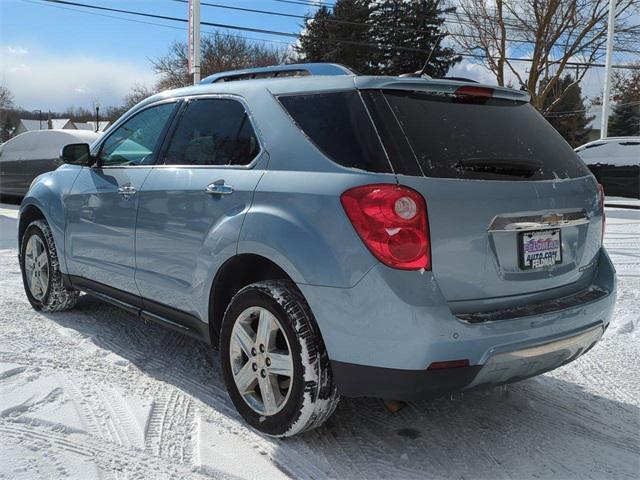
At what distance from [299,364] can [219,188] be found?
1.01 m

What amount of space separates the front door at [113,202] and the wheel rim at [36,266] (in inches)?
18.6

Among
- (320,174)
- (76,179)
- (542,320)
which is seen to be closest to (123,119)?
(76,179)

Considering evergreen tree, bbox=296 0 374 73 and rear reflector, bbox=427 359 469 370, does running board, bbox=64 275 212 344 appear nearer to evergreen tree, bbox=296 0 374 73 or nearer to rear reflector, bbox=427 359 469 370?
rear reflector, bbox=427 359 469 370

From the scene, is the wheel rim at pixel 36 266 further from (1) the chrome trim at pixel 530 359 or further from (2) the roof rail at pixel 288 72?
(1) the chrome trim at pixel 530 359

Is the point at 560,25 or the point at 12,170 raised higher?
the point at 560,25

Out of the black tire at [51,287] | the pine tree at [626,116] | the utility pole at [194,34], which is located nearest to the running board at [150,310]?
the black tire at [51,287]

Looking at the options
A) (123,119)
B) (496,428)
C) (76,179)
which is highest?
(123,119)

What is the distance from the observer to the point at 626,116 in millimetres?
44469

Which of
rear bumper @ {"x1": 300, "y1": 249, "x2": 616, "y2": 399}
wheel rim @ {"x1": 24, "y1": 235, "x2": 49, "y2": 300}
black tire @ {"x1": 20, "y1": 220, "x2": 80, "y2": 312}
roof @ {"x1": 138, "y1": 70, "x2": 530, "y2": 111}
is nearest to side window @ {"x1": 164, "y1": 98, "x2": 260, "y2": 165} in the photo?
roof @ {"x1": 138, "y1": 70, "x2": 530, "y2": 111}

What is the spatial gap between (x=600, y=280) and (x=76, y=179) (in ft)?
11.7

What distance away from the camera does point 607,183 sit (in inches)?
597

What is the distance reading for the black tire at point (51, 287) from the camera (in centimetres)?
467

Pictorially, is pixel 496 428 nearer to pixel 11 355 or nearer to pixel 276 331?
pixel 276 331

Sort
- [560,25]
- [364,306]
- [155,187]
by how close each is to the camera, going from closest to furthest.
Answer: [364,306], [155,187], [560,25]
